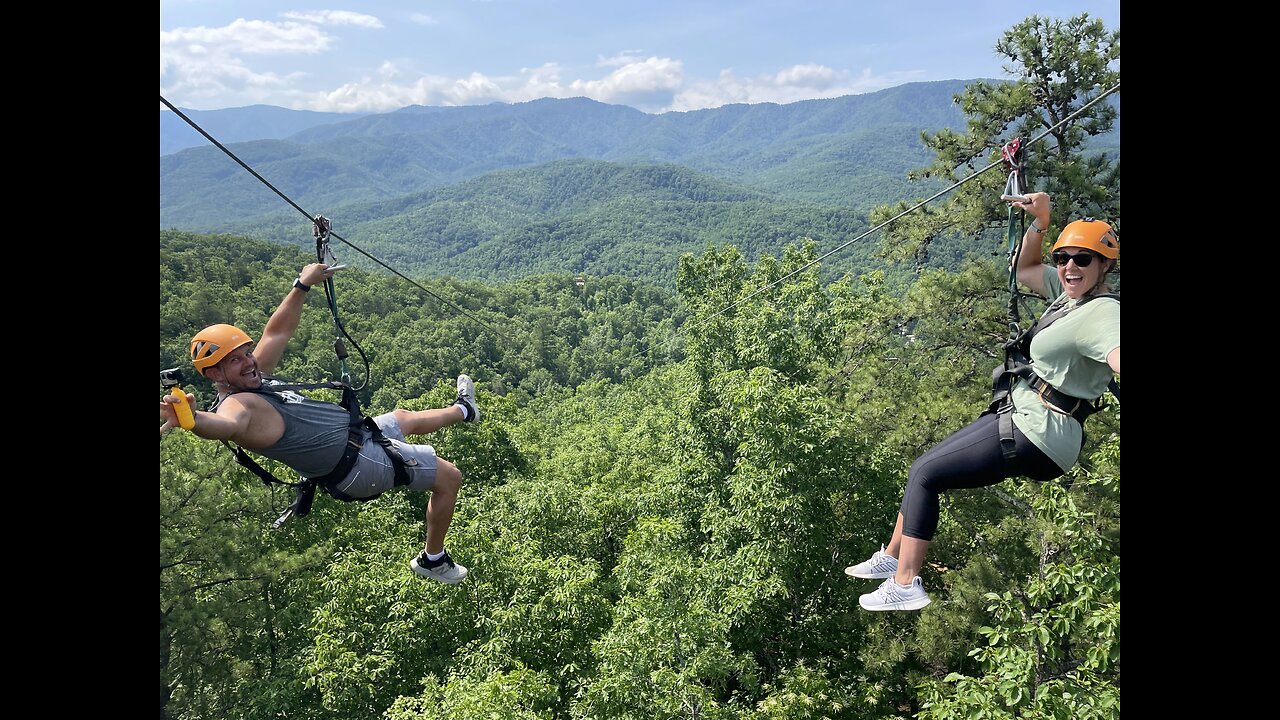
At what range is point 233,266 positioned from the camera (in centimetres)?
6488

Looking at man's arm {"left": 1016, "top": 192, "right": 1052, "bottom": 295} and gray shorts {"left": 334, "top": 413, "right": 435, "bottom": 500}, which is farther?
gray shorts {"left": 334, "top": 413, "right": 435, "bottom": 500}

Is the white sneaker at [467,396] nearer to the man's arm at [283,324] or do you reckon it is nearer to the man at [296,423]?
the man at [296,423]

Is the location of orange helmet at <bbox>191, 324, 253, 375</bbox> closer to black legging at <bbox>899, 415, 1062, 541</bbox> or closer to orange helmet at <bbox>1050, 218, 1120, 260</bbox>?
black legging at <bbox>899, 415, 1062, 541</bbox>

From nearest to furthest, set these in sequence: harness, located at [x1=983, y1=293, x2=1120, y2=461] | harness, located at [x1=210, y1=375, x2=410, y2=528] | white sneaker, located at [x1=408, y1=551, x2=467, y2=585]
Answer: harness, located at [x1=983, y1=293, x2=1120, y2=461]
harness, located at [x1=210, y1=375, x2=410, y2=528]
white sneaker, located at [x1=408, y1=551, x2=467, y2=585]

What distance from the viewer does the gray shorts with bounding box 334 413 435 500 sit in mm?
4059

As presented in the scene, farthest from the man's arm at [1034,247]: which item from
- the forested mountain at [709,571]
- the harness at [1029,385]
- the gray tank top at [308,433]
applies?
the gray tank top at [308,433]

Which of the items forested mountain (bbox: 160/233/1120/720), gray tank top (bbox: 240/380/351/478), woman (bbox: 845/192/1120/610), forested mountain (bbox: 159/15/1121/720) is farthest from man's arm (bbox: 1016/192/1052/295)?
gray tank top (bbox: 240/380/351/478)

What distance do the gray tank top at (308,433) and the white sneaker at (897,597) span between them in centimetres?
291

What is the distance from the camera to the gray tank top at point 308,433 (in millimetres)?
3770

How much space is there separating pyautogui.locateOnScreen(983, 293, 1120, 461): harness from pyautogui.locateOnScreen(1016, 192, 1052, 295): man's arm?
1.38 feet

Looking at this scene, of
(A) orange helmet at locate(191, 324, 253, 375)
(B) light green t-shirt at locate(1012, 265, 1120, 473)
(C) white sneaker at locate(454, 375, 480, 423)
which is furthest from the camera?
(C) white sneaker at locate(454, 375, 480, 423)
